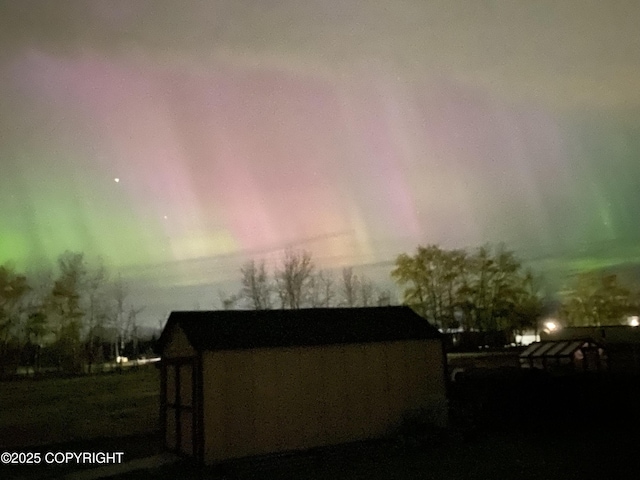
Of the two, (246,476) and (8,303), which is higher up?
(8,303)

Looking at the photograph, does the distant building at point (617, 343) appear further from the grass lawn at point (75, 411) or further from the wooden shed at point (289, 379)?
the grass lawn at point (75, 411)

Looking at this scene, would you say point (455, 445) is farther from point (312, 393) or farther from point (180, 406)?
point (180, 406)

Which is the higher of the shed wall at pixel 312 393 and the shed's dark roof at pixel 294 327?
the shed's dark roof at pixel 294 327

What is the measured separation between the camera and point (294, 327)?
48.8 ft

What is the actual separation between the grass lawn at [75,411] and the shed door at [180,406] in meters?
3.59

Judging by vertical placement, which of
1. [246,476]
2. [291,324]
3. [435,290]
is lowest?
[246,476]

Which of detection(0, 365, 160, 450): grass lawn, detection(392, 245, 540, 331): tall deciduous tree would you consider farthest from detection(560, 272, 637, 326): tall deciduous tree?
detection(0, 365, 160, 450): grass lawn

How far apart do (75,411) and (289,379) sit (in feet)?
43.2

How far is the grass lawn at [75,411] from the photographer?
17.7 metres

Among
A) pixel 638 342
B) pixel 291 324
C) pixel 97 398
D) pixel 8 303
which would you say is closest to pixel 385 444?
pixel 291 324

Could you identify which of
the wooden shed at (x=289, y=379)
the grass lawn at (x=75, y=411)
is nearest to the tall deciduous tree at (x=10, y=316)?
the grass lawn at (x=75, y=411)

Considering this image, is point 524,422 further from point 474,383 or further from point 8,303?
point 8,303

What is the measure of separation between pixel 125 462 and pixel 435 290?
1726 inches

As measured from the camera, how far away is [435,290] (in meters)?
54.5
